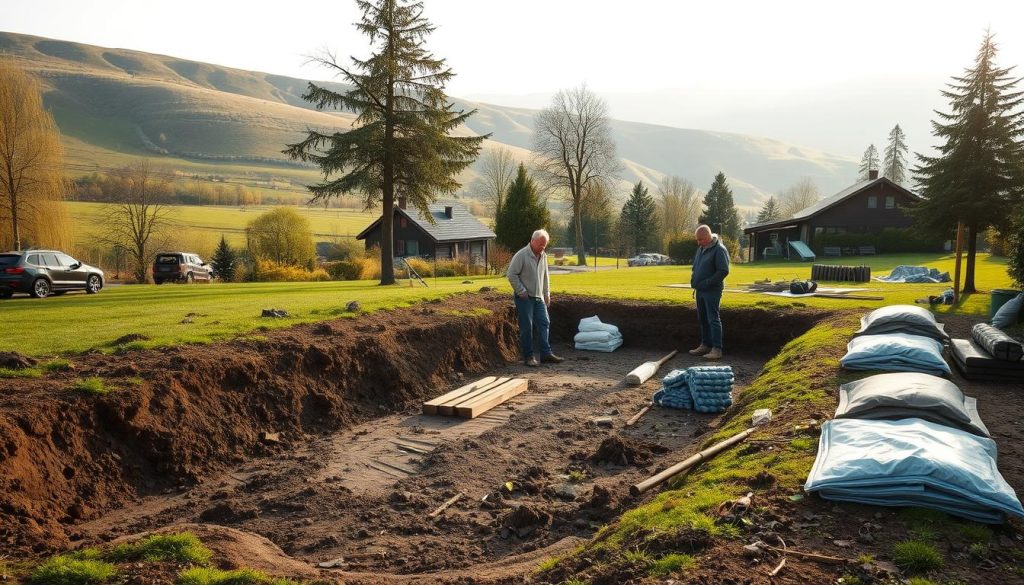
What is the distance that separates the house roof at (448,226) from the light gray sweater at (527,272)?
1329 inches

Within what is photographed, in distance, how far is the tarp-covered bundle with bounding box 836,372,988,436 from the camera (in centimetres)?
498

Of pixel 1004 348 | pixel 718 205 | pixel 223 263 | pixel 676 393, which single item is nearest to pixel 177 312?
pixel 676 393

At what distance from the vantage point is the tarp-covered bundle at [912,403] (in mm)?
4979

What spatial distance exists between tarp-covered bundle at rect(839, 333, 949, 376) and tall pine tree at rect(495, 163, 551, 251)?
35486mm

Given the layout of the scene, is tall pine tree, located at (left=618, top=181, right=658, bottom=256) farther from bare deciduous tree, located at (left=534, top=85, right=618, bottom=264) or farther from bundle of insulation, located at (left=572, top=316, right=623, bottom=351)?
bundle of insulation, located at (left=572, top=316, right=623, bottom=351)

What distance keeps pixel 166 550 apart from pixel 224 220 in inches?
2827

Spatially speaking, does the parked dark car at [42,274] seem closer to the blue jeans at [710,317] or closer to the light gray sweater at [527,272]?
the light gray sweater at [527,272]

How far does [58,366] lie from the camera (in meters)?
7.56

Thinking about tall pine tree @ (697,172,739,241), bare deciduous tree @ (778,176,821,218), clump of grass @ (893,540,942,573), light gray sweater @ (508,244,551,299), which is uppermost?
bare deciduous tree @ (778,176,821,218)

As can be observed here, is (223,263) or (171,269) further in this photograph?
(223,263)

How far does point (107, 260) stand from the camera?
145ft

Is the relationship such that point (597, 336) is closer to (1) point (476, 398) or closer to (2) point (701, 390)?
(2) point (701, 390)

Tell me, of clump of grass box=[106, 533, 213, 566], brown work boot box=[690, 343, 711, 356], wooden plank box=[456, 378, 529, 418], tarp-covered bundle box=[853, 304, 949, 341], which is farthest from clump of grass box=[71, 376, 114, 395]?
brown work boot box=[690, 343, 711, 356]

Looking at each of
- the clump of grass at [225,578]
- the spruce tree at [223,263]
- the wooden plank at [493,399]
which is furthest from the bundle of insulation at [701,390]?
the spruce tree at [223,263]
